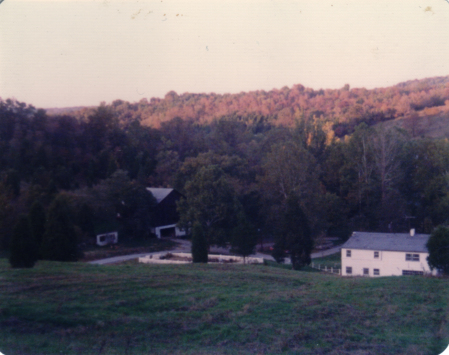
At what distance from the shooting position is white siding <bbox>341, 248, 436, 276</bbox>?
1354cm

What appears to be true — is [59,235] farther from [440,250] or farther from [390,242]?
[390,242]

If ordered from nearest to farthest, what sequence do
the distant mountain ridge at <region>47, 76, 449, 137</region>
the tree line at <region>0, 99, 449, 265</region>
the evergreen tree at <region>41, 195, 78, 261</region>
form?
the evergreen tree at <region>41, 195, 78, 261</region>
the tree line at <region>0, 99, 449, 265</region>
the distant mountain ridge at <region>47, 76, 449, 137</region>

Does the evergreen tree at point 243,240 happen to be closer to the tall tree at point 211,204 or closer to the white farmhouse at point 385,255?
the tall tree at point 211,204

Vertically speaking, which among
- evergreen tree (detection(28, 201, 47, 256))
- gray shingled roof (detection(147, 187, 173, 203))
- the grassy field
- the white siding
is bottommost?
the white siding

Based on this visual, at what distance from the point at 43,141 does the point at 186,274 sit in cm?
454

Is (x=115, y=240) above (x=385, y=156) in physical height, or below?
below

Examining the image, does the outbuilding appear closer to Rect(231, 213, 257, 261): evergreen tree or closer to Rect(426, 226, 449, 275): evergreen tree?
Rect(231, 213, 257, 261): evergreen tree

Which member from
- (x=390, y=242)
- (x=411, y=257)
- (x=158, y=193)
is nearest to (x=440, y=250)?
(x=411, y=257)

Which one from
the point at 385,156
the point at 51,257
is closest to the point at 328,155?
the point at 385,156

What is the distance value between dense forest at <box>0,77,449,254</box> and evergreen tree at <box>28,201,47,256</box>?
0.40 ft

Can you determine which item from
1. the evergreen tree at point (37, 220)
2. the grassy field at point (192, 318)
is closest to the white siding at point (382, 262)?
the grassy field at point (192, 318)

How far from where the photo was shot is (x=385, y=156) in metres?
20.9

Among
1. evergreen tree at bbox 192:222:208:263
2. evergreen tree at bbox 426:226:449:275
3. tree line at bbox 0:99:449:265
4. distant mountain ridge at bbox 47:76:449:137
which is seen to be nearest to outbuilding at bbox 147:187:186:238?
tree line at bbox 0:99:449:265

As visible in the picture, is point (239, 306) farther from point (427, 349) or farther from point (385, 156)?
point (385, 156)
